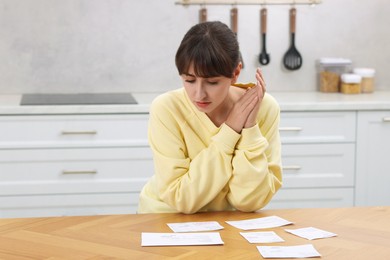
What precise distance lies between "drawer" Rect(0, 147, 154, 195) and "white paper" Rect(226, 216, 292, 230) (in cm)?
168

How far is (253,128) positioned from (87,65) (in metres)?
2.17

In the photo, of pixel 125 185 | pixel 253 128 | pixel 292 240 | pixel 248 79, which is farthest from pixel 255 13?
pixel 292 240

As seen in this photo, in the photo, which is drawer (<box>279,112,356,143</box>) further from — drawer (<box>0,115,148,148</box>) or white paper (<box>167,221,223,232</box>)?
white paper (<box>167,221,223,232</box>)

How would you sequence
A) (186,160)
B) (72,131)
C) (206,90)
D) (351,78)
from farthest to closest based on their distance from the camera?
1. (351,78)
2. (72,131)
3. (186,160)
4. (206,90)

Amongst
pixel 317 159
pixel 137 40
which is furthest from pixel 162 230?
pixel 137 40

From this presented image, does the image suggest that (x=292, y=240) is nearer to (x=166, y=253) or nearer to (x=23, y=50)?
(x=166, y=253)

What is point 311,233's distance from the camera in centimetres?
210

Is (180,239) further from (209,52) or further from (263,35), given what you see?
(263,35)

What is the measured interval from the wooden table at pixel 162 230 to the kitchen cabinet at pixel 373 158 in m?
1.67

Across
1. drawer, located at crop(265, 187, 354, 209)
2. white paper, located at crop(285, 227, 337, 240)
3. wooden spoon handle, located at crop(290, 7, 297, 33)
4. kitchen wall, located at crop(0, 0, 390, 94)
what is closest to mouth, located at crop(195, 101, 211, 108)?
white paper, located at crop(285, 227, 337, 240)

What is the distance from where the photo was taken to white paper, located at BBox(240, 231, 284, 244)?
2.02 m

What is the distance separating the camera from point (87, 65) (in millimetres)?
4367

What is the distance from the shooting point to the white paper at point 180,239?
1.99m

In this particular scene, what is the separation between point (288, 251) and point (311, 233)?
18 centimetres
